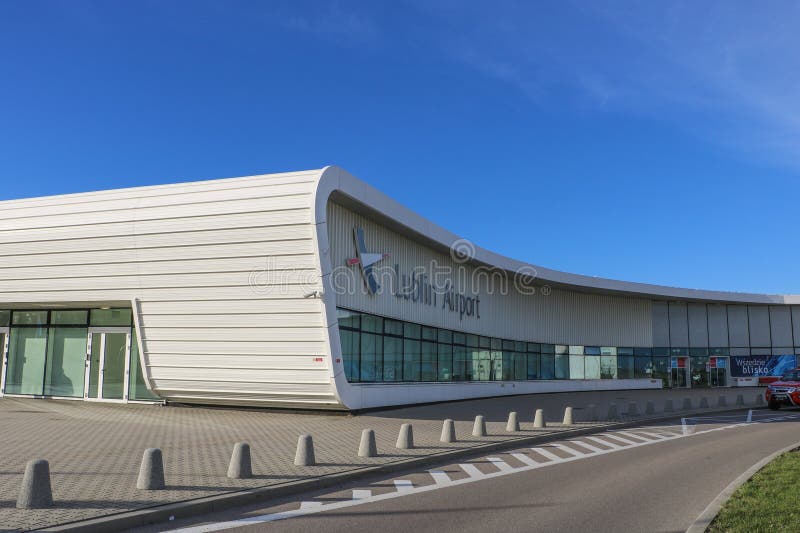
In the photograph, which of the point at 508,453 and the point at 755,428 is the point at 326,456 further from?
the point at 755,428

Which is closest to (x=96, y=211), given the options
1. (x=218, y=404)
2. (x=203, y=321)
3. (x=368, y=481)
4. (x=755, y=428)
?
(x=203, y=321)

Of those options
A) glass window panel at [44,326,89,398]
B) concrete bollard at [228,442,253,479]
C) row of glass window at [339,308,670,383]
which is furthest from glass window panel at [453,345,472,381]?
concrete bollard at [228,442,253,479]

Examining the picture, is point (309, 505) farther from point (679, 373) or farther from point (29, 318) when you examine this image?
point (679, 373)

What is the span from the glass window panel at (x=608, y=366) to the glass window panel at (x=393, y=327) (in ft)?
81.6

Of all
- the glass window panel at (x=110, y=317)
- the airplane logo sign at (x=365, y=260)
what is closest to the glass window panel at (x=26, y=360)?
the glass window panel at (x=110, y=317)

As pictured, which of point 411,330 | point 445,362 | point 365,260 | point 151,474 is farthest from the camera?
point 445,362

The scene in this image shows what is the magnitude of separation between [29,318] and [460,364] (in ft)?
58.1

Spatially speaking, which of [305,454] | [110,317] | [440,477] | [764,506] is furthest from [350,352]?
[764,506]

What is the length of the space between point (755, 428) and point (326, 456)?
15.1 m

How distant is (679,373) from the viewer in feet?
160

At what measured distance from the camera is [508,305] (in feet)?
122

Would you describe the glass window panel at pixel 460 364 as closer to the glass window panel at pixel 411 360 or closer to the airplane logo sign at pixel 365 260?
the glass window panel at pixel 411 360

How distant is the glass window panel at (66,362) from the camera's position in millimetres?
24375

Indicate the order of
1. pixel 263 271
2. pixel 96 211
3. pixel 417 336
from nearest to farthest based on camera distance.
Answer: pixel 263 271 → pixel 96 211 → pixel 417 336
